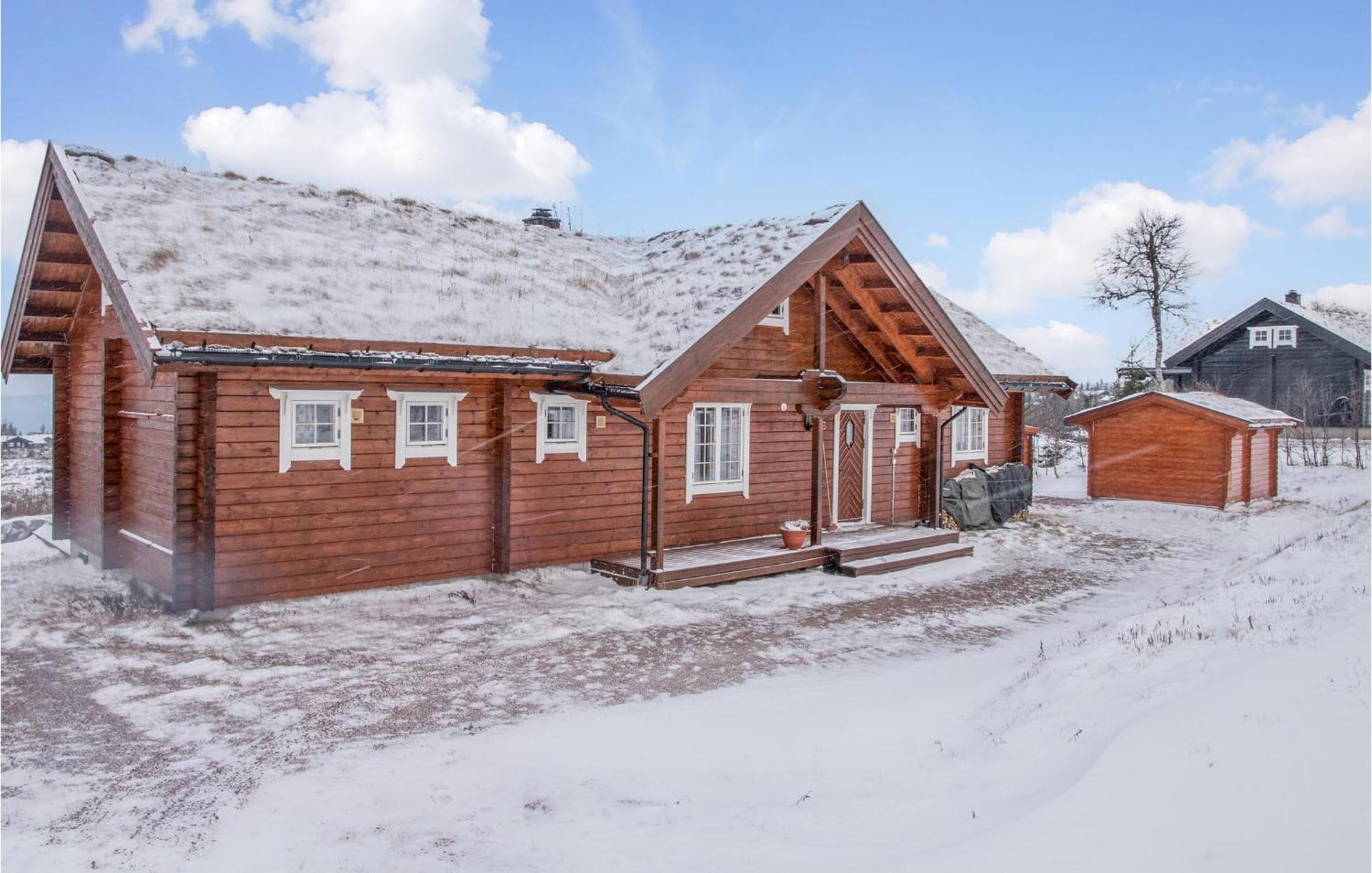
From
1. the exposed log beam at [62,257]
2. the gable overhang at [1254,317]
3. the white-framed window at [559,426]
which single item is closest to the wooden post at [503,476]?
the white-framed window at [559,426]

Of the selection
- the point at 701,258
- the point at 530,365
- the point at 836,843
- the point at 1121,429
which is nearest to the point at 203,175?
the point at 530,365

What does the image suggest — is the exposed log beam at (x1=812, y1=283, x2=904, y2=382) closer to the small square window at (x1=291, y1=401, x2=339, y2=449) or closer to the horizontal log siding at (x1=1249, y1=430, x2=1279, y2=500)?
the small square window at (x1=291, y1=401, x2=339, y2=449)

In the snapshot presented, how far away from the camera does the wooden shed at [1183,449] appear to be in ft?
69.8

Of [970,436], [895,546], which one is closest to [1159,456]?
[970,436]

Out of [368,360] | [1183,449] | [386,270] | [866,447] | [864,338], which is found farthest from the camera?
[1183,449]

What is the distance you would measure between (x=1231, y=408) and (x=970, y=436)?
804cm

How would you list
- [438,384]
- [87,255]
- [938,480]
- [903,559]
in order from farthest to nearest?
[938,480]
[903,559]
[87,255]
[438,384]

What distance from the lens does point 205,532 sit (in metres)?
9.54

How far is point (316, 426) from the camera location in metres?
10.3

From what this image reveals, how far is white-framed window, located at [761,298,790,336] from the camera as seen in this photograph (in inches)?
550

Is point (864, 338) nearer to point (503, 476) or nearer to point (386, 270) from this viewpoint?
point (503, 476)

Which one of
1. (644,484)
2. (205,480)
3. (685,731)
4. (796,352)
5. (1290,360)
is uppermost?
(1290,360)

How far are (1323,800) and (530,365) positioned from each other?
29.3 feet

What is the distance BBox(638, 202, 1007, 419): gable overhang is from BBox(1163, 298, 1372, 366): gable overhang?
29.9m
